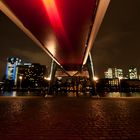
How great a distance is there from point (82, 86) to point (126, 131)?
7353 centimetres

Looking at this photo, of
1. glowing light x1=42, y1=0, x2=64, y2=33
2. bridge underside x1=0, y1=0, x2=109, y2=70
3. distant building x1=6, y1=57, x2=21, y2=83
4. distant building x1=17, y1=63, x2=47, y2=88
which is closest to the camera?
glowing light x1=42, y1=0, x2=64, y2=33

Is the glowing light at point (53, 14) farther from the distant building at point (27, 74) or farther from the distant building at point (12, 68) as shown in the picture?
the distant building at point (12, 68)

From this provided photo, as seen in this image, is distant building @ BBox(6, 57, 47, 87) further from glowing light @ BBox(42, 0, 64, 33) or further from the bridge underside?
glowing light @ BBox(42, 0, 64, 33)

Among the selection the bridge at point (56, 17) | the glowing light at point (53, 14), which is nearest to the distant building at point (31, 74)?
the bridge at point (56, 17)

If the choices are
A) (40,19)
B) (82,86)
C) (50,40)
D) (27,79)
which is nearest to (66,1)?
(40,19)

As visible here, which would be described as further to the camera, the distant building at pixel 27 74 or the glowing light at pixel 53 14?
the distant building at pixel 27 74

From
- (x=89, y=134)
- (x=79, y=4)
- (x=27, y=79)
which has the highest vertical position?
(x=27, y=79)

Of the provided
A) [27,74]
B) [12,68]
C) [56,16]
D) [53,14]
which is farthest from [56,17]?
[12,68]

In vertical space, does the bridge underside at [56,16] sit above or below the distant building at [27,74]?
below

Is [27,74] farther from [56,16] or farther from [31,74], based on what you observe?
[56,16]

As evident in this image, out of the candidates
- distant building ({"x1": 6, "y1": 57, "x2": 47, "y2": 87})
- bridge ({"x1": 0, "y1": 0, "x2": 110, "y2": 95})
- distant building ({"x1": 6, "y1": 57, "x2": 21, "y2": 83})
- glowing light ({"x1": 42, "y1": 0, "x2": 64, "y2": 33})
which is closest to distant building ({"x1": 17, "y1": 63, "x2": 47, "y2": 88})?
distant building ({"x1": 6, "y1": 57, "x2": 47, "y2": 87})

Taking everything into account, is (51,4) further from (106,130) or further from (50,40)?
(50,40)

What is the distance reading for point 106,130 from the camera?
669cm

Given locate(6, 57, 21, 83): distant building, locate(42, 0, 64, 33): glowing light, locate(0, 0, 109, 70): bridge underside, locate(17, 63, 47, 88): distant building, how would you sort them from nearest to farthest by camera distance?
locate(42, 0, 64, 33): glowing light
locate(0, 0, 109, 70): bridge underside
locate(17, 63, 47, 88): distant building
locate(6, 57, 21, 83): distant building
